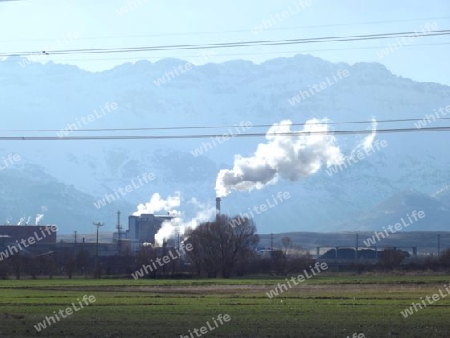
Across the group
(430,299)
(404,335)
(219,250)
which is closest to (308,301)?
(430,299)

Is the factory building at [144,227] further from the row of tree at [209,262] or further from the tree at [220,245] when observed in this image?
the tree at [220,245]

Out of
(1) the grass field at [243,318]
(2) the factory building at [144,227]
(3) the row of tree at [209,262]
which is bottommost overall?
(1) the grass field at [243,318]

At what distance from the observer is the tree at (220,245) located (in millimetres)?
102688

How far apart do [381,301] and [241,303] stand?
22.7 feet

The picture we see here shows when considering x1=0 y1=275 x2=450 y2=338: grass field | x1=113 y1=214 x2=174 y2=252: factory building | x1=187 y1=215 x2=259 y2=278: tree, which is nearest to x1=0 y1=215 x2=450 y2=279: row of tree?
x1=187 y1=215 x2=259 y2=278: tree

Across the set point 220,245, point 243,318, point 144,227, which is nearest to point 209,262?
point 220,245

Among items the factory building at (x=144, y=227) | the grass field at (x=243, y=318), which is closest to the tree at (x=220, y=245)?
the factory building at (x=144, y=227)

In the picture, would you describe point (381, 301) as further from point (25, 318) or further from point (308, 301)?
point (25, 318)

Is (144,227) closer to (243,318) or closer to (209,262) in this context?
(209,262)

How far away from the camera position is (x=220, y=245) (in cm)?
10494

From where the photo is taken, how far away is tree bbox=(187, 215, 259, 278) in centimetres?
10269

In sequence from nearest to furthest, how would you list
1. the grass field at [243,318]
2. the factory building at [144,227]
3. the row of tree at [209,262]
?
1. the grass field at [243,318]
2. the row of tree at [209,262]
3. the factory building at [144,227]

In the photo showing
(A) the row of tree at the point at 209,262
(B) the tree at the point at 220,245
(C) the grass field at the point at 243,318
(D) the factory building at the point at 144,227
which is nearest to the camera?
(C) the grass field at the point at 243,318

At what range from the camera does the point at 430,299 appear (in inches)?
1670
